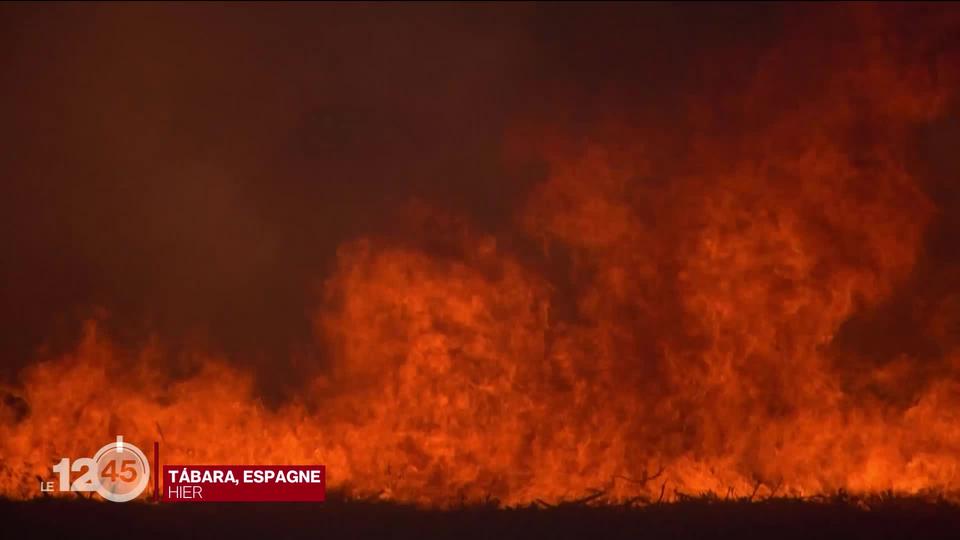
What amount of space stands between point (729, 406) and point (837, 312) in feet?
5.13

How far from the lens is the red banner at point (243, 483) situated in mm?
9219

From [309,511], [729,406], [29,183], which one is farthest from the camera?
[29,183]

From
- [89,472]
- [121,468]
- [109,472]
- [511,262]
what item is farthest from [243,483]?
[511,262]

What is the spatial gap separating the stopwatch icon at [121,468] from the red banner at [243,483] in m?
0.28

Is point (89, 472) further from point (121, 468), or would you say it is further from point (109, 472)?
point (121, 468)

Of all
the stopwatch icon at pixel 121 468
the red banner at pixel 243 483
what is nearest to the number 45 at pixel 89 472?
the stopwatch icon at pixel 121 468

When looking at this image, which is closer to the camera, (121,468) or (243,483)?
(243,483)

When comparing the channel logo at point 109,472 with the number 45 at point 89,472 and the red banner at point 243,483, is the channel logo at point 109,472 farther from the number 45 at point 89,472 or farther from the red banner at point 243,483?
the red banner at point 243,483

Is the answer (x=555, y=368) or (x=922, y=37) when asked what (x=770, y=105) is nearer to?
(x=922, y=37)

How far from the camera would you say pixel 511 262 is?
33.4 ft

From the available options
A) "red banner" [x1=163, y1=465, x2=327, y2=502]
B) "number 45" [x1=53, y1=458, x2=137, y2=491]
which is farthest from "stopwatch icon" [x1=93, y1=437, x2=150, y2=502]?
"red banner" [x1=163, y1=465, x2=327, y2=502]

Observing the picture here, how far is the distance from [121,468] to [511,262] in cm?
479

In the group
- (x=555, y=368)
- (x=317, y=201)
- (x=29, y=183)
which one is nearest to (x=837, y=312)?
(x=555, y=368)

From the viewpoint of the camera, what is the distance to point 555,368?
10.0 metres
